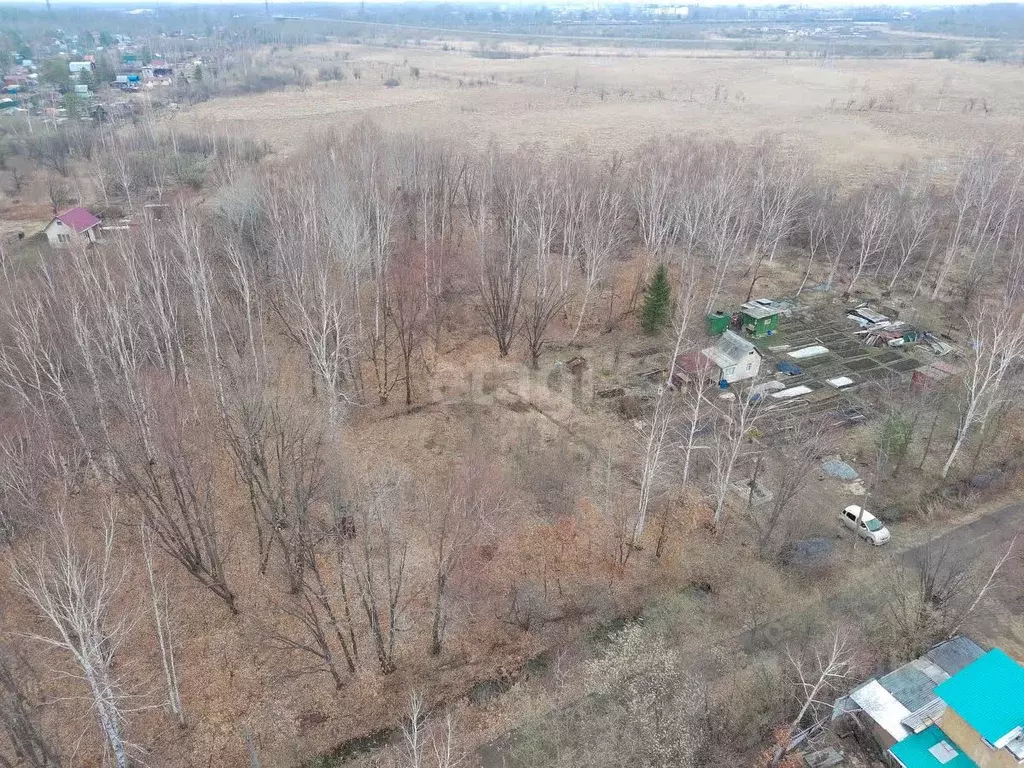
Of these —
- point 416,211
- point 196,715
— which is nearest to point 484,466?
point 196,715

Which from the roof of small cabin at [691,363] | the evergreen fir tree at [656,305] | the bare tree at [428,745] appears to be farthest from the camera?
the evergreen fir tree at [656,305]

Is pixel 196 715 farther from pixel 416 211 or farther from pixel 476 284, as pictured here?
pixel 416 211

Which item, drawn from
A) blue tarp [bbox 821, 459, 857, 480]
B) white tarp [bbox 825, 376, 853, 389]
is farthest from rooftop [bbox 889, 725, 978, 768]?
white tarp [bbox 825, 376, 853, 389]

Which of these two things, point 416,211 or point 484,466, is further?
point 416,211

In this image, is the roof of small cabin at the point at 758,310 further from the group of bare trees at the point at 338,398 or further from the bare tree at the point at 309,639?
the bare tree at the point at 309,639

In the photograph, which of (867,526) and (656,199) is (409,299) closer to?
(656,199)

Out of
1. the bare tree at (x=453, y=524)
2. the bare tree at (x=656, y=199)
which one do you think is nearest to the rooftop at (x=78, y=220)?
the bare tree at (x=453, y=524)

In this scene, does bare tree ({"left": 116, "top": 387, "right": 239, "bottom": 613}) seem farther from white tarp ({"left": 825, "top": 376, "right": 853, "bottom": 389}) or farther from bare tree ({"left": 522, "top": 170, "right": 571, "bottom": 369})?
white tarp ({"left": 825, "top": 376, "right": 853, "bottom": 389})

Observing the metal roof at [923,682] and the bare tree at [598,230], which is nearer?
the metal roof at [923,682]

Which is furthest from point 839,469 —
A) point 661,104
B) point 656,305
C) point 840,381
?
point 661,104
